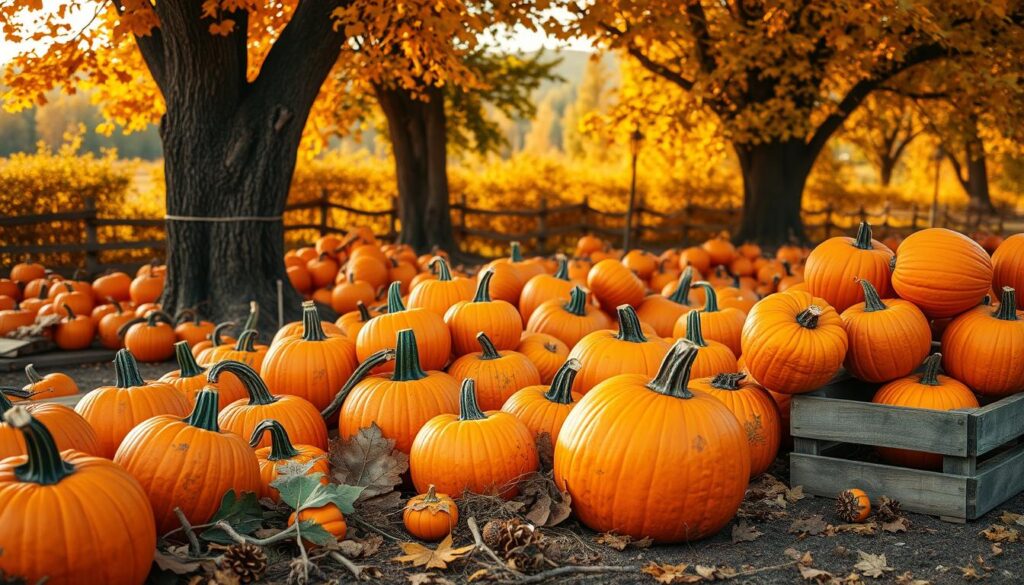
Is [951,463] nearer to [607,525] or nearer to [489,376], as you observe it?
[607,525]

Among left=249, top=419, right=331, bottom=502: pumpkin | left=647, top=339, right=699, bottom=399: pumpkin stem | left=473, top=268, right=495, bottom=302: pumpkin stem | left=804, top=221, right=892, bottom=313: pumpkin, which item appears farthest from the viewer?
left=473, top=268, right=495, bottom=302: pumpkin stem

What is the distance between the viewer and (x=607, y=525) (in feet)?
10.6

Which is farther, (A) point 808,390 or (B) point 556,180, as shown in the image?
(B) point 556,180

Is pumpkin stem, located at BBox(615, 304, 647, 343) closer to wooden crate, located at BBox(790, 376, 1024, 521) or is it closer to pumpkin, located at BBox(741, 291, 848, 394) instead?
pumpkin, located at BBox(741, 291, 848, 394)

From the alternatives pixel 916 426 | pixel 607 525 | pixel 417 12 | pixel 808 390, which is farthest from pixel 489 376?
pixel 417 12

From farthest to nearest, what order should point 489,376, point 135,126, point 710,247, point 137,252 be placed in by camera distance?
point 137,252 → point 135,126 → point 710,247 → point 489,376

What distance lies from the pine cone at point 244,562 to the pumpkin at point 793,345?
2158 millimetres

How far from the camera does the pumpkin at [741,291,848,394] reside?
3594 mm

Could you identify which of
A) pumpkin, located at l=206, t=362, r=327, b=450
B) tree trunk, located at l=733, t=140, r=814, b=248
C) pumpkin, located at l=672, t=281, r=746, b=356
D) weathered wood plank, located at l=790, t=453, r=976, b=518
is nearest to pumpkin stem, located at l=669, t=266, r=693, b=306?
pumpkin, located at l=672, t=281, r=746, b=356

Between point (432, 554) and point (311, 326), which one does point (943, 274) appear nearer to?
point (432, 554)

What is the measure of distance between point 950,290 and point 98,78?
351 inches

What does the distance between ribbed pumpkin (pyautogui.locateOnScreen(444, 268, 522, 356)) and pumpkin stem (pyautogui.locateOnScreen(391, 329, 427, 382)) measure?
71 cm

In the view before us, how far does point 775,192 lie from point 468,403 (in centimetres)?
1401

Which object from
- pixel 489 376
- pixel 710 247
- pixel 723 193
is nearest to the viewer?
pixel 489 376
